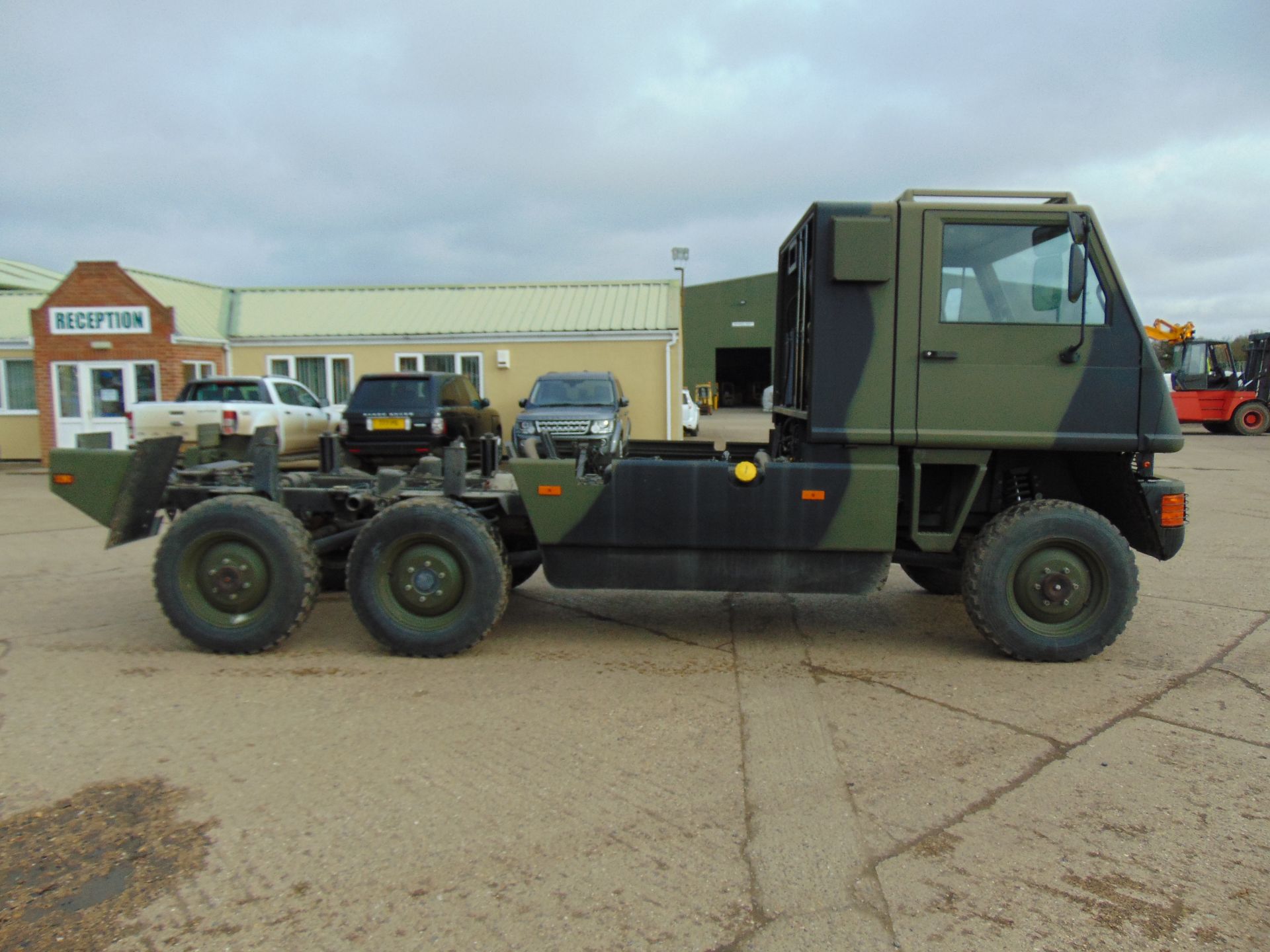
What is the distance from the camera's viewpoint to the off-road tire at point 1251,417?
27.5m

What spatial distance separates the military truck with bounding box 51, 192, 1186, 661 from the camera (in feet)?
16.5

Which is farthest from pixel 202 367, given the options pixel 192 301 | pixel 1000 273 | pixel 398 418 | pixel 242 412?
pixel 1000 273

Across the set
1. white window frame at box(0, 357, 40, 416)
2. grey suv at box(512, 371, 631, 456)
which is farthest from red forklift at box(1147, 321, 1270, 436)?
white window frame at box(0, 357, 40, 416)

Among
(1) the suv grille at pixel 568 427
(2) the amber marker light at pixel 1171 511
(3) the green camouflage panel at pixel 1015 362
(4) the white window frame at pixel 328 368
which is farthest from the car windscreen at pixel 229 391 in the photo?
(2) the amber marker light at pixel 1171 511

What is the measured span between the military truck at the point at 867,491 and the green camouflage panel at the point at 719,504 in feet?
0.04

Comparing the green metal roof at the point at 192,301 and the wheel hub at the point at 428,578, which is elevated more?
the green metal roof at the point at 192,301

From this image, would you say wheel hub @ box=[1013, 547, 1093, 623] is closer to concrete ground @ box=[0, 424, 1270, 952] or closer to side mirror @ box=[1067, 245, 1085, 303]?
concrete ground @ box=[0, 424, 1270, 952]

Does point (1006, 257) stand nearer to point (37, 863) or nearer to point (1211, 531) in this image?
point (37, 863)

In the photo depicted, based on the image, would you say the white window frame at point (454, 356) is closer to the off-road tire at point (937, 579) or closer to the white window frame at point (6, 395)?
the white window frame at point (6, 395)

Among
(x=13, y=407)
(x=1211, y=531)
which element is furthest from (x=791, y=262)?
(x=13, y=407)

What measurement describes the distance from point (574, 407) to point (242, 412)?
5.32m

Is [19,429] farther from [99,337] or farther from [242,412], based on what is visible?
[242,412]

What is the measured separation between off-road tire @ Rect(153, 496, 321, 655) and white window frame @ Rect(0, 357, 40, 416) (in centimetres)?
1763

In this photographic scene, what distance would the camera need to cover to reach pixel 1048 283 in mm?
5059
